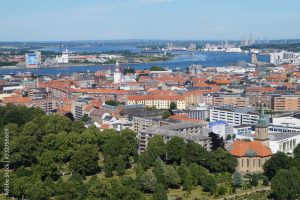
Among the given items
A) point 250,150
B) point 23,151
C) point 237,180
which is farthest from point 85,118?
point 237,180

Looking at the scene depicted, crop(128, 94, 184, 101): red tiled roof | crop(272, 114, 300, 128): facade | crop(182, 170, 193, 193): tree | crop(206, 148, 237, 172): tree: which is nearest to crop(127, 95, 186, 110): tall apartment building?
crop(128, 94, 184, 101): red tiled roof

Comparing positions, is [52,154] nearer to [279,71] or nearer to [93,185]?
[93,185]

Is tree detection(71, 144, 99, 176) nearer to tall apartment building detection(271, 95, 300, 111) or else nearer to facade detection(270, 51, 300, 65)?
tall apartment building detection(271, 95, 300, 111)

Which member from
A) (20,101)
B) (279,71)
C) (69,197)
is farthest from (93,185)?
(279,71)

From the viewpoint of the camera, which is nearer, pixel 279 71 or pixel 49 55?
pixel 279 71

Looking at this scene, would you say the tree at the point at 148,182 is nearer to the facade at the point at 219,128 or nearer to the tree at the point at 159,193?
the tree at the point at 159,193

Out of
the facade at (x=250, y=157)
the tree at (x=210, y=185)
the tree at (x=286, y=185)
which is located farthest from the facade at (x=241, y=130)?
the tree at (x=286, y=185)

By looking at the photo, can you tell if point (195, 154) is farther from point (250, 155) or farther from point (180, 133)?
point (180, 133)
